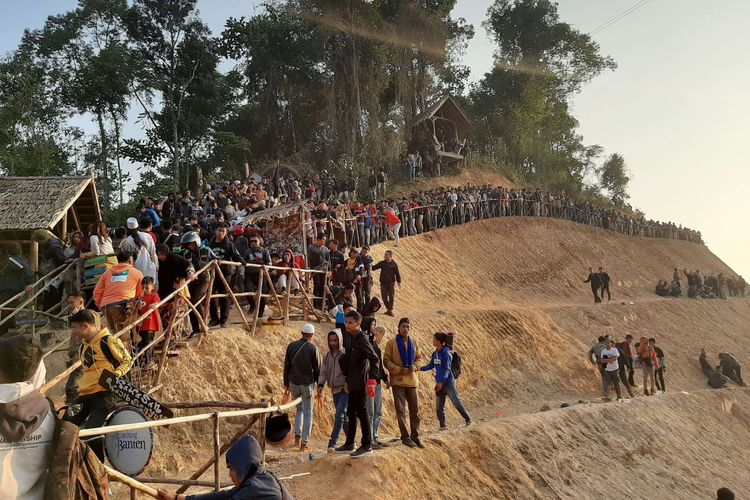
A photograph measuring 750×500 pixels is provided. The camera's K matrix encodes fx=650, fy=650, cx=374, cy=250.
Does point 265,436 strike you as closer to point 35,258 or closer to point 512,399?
point 35,258

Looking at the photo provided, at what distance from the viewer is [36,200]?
1392 cm

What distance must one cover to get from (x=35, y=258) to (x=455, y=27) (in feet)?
116

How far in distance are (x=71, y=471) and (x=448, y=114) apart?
3712cm

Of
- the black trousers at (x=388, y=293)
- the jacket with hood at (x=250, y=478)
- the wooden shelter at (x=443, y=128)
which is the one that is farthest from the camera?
the wooden shelter at (x=443, y=128)

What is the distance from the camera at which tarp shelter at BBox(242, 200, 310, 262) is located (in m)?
15.1

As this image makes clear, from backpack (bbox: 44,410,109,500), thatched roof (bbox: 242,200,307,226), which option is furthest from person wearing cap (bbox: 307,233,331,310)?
backpack (bbox: 44,410,109,500)

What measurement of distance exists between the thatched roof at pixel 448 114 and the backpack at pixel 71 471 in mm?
33858

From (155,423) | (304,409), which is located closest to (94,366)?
(155,423)

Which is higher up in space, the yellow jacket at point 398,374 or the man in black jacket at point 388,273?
the man in black jacket at point 388,273

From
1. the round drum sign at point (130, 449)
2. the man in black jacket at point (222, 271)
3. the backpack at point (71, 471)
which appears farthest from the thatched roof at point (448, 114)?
the backpack at point (71, 471)

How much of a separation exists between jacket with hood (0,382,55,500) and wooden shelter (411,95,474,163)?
3400 cm

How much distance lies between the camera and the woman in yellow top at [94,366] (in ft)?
18.8

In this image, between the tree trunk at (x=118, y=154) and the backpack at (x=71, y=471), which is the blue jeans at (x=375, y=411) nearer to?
the backpack at (x=71, y=471)

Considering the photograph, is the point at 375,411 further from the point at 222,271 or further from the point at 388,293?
the point at 388,293
